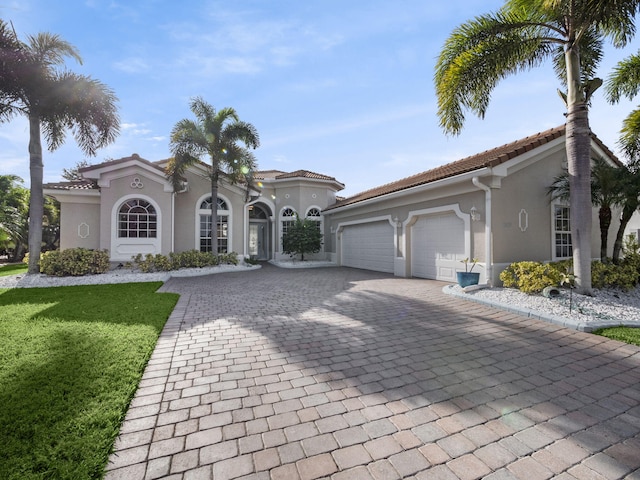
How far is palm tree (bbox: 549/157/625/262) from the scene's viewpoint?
8.60 meters

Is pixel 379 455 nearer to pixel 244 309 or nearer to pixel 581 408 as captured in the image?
pixel 581 408

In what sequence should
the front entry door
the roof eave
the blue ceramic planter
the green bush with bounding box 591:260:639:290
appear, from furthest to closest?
1. the front entry door
2. the roof eave
3. the blue ceramic planter
4. the green bush with bounding box 591:260:639:290

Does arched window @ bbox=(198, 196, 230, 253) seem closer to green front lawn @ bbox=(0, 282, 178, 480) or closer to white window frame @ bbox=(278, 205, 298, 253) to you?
white window frame @ bbox=(278, 205, 298, 253)

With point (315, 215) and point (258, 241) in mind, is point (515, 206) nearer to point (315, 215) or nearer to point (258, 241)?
point (315, 215)

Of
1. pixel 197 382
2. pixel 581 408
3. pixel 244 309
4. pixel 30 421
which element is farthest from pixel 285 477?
pixel 244 309

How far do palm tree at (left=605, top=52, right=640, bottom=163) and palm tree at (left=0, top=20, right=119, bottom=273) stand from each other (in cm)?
1908

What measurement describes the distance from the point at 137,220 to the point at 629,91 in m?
20.1

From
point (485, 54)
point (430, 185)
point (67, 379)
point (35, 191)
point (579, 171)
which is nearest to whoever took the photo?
point (67, 379)

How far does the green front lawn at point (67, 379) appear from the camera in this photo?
7.17 ft

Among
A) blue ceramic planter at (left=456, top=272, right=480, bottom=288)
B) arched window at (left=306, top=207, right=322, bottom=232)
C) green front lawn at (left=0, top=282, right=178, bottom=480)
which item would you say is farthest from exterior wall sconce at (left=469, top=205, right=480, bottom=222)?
arched window at (left=306, top=207, right=322, bottom=232)

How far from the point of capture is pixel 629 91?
991 centimetres

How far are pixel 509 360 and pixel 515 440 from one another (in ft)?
6.05

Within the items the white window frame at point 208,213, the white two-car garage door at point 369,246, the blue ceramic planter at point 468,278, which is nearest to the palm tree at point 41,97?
the white window frame at point 208,213

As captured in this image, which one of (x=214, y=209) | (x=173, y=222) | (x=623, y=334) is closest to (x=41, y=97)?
(x=173, y=222)
